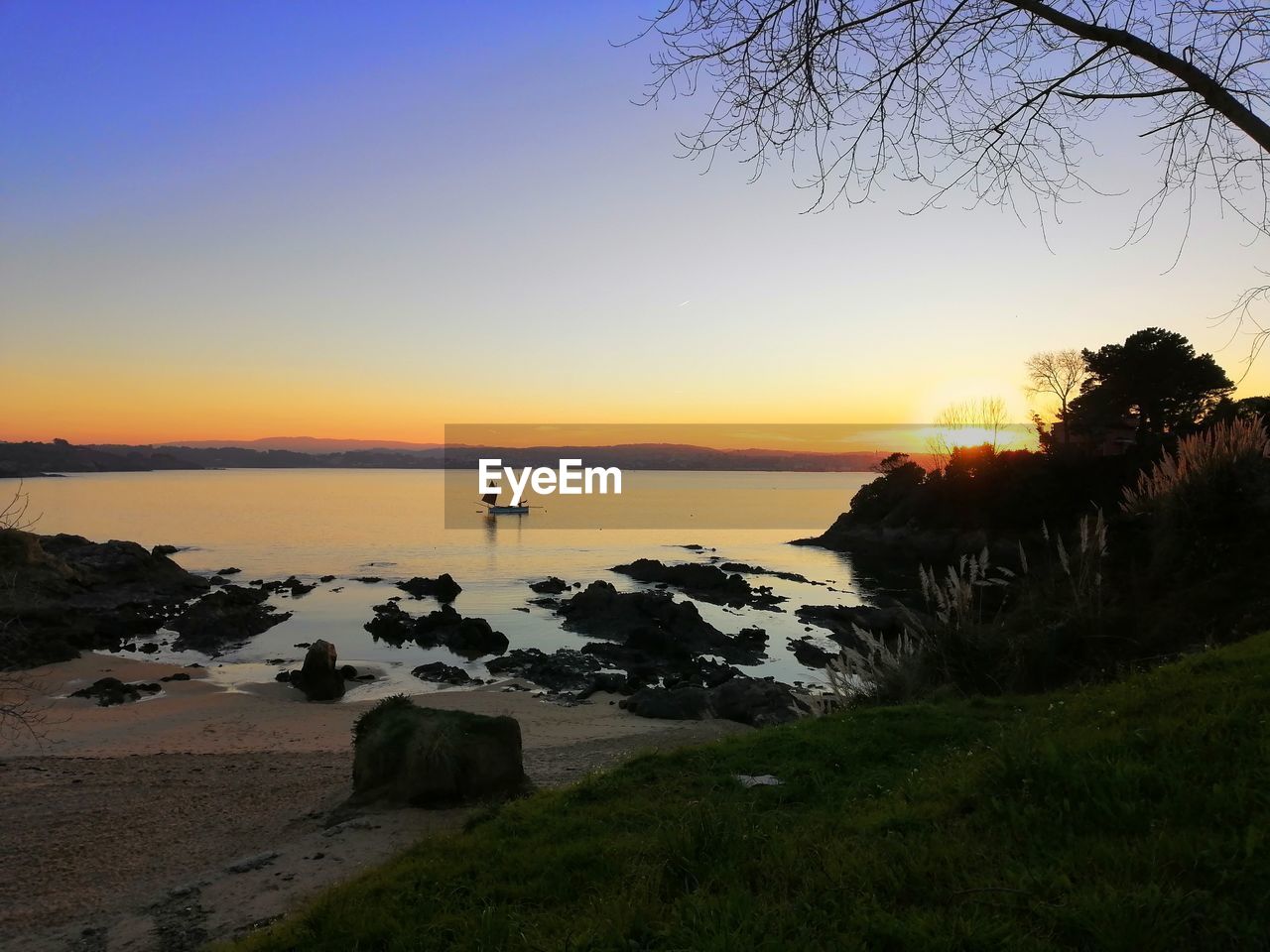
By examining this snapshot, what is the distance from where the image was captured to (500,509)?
109 m

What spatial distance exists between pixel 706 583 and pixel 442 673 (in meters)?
20.6

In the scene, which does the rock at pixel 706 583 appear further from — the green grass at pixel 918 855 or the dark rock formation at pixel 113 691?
the green grass at pixel 918 855

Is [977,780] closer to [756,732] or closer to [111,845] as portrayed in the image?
[756,732]

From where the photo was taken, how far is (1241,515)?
1006 centimetres

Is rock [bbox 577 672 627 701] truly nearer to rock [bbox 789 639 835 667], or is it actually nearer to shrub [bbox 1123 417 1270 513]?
rock [bbox 789 639 835 667]

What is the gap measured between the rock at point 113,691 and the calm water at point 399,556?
254cm

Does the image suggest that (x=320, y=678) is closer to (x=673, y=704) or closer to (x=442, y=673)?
(x=442, y=673)

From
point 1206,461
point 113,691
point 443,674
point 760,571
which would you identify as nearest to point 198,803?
point 113,691

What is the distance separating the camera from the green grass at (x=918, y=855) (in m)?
3.02

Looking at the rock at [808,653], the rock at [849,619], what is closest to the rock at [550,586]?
the rock at [849,619]

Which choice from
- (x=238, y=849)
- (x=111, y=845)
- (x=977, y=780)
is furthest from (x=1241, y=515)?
(x=111, y=845)

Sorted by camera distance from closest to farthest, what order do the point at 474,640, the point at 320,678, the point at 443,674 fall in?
the point at 320,678 → the point at 443,674 → the point at 474,640

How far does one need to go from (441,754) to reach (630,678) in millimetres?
14559

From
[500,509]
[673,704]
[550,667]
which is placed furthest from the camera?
[500,509]
